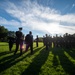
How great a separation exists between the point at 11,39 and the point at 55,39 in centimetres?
1313

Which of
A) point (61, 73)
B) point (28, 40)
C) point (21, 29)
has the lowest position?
point (61, 73)

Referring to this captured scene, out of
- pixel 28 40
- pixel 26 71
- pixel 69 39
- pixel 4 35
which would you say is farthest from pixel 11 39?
pixel 4 35

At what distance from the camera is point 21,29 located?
14.3 m

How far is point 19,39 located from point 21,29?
97 centimetres

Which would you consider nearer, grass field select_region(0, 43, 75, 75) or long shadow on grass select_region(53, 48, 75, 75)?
grass field select_region(0, 43, 75, 75)

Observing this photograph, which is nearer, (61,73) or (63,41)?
(61,73)

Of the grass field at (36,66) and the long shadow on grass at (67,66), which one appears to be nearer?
the grass field at (36,66)

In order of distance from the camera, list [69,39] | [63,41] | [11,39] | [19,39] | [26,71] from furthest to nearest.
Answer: [63,41] → [69,39] → [11,39] → [19,39] → [26,71]

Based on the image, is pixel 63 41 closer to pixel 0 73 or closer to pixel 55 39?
pixel 55 39

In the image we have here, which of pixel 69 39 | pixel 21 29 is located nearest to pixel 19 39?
pixel 21 29

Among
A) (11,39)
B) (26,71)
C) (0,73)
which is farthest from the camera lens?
(11,39)

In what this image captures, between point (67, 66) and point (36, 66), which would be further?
point (67, 66)

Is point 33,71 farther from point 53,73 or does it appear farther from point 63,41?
point 63,41

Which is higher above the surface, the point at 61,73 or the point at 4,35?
Result: the point at 4,35
